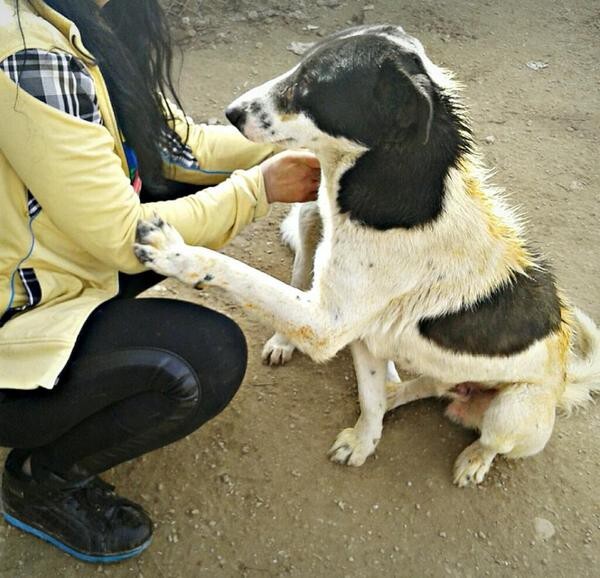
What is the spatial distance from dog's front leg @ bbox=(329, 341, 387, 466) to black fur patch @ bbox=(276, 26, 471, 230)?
27.6 inches

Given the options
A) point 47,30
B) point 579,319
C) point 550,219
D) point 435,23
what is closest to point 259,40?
point 435,23

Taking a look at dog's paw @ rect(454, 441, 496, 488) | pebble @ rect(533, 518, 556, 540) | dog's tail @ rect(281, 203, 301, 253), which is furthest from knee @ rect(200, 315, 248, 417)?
pebble @ rect(533, 518, 556, 540)

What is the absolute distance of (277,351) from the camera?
3262mm

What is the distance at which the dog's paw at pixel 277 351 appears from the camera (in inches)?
128

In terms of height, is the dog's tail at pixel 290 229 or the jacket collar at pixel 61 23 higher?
the jacket collar at pixel 61 23

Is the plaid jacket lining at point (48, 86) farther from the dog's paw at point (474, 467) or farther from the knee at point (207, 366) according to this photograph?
the dog's paw at point (474, 467)

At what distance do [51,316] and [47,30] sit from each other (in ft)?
2.71

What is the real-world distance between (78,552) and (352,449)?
3.73 feet

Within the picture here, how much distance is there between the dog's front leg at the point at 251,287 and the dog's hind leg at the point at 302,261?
0.59 meters

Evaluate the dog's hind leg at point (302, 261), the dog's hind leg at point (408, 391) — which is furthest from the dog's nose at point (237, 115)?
the dog's hind leg at point (408, 391)

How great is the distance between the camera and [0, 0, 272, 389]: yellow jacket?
1.86m

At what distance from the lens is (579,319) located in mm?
3316

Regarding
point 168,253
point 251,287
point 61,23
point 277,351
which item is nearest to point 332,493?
point 277,351

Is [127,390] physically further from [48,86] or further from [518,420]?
[518,420]
